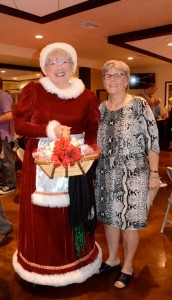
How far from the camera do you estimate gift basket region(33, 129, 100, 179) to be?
157 cm

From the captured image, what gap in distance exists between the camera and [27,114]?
193 centimetres

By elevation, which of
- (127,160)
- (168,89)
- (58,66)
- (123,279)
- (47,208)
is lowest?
(123,279)

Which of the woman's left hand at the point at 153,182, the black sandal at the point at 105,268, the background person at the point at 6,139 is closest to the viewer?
the woman's left hand at the point at 153,182

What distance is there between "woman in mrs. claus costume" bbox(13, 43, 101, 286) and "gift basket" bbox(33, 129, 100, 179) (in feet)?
0.60

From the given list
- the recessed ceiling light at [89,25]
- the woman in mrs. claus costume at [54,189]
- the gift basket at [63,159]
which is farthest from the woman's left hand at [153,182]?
the recessed ceiling light at [89,25]

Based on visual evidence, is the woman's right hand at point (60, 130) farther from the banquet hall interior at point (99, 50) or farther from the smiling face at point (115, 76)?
the banquet hall interior at point (99, 50)

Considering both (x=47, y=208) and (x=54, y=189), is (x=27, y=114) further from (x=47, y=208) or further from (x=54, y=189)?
(x=47, y=208)

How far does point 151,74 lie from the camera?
35.7 ft

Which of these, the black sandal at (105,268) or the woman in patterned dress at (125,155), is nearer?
the woman in patterned dress at (125,155)

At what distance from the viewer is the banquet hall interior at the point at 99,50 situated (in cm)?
211

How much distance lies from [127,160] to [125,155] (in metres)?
0.03

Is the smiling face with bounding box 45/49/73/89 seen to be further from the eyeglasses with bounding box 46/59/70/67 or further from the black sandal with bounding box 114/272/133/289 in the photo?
the black sandal with bounding box 114/272/133/289

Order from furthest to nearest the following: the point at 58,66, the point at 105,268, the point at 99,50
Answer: the point at 99,50 < the point at 105,268 < the point at 58,66

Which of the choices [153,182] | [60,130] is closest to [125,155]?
[153,182]
